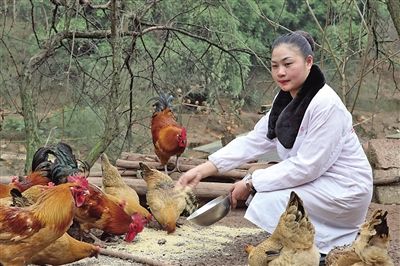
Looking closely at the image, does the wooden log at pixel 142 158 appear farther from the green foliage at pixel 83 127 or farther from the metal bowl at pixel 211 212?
the metal bowl at pixel 211 212

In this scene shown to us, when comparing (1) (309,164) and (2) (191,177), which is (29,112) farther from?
(1) (309,164)

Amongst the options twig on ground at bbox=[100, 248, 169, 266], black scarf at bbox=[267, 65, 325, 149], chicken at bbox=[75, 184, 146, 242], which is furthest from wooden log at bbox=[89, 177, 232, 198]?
black scarf at bbox=[267, 65, 325, 149]

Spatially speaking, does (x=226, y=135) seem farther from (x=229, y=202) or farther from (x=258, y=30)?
(x=229, y=202)

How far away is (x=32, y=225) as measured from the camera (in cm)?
404

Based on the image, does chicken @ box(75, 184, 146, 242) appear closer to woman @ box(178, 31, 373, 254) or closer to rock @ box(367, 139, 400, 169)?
woman @ box(178, 31, 373, 254)

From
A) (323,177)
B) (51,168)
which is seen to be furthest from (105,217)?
(323,177)

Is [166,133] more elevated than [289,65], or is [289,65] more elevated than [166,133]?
[289,65]

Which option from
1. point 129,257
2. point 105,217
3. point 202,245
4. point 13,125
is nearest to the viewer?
point 129,257

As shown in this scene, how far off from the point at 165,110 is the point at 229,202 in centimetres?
319

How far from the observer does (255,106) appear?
1312 cm

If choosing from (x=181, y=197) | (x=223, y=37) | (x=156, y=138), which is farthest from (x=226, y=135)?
(x=181, y=197)

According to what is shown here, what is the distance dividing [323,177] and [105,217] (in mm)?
1679

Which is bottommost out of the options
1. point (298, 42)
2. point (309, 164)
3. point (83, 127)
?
point (83, 127)

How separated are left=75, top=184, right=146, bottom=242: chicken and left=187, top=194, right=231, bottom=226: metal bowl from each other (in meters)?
1.08
